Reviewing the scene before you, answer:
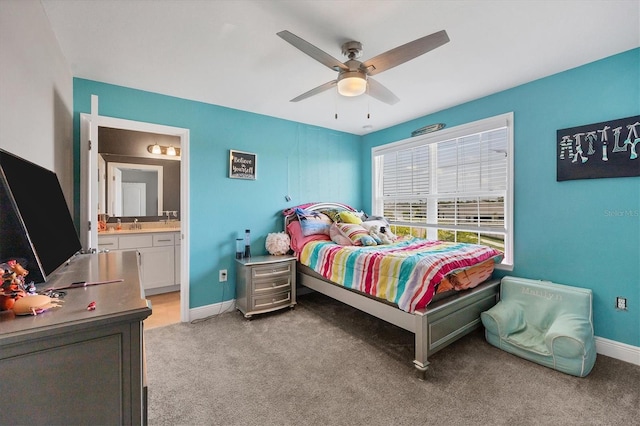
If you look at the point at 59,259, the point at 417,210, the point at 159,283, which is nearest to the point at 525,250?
the point at 417,210

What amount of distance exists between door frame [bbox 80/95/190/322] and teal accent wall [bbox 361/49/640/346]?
3.49 meters

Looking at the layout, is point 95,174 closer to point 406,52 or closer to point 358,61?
point 358,61

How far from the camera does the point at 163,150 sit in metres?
4.47

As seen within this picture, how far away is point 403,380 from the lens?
2041 millimetres

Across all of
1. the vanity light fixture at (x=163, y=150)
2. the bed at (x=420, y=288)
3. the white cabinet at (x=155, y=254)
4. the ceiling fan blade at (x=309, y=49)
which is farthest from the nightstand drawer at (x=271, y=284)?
the vanity light fixture at (x=163, y=150)

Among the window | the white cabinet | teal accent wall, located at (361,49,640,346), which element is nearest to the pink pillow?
the window

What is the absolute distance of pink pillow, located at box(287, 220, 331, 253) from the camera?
3501 mm

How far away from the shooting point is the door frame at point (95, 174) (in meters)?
2.11

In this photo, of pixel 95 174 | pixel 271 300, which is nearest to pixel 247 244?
pixel 271 300

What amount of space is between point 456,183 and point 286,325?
8.74ft

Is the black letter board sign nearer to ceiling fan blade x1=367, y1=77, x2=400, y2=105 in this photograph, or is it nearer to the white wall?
ceiling fan blade x1=367, y1=77, x2=400, y2=105

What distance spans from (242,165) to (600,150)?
3.55 m

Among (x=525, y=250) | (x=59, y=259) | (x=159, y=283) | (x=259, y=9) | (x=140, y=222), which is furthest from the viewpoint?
(x=140, y=222)

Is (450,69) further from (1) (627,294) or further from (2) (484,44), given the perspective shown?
(1) (627,294)
